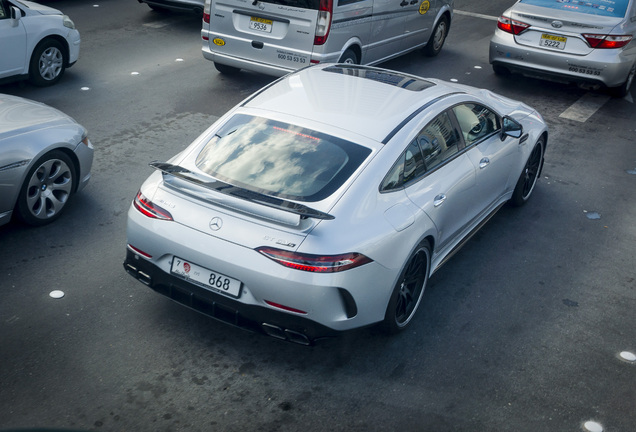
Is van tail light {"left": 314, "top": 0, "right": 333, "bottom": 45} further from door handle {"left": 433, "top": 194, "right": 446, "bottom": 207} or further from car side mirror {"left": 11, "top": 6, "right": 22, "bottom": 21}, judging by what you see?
door handle {"left": 433, "top": 194, "right": 446, "bottom": 207}

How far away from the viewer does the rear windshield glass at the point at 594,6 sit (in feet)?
34.3

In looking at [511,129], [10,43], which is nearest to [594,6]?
[511,129]

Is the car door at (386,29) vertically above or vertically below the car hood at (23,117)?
above

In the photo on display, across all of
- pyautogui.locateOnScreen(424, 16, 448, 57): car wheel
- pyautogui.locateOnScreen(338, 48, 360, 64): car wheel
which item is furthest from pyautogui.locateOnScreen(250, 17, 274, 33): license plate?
pyautogui.locateOnScreen(424, 16, 448, 57): car wheel

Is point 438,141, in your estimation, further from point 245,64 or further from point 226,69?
point 226,69

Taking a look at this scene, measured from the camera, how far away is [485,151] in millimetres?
6086

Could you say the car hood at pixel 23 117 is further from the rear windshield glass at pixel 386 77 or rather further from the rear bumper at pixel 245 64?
the rear bumper at pixel 245 64

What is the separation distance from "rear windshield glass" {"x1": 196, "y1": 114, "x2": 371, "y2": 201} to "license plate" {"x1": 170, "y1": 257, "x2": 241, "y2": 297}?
62cm

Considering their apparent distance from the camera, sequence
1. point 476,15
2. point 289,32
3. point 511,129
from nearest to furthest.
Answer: point 511,129 → point 289,32 → point 476,15

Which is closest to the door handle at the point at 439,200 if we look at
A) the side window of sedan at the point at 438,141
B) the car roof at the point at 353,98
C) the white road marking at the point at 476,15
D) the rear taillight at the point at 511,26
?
the side window of sedan at the point at 438,141

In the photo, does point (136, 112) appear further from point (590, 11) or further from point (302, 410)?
point (590, 11)

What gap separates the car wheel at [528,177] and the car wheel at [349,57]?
346 cm

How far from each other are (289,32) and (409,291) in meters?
5.30

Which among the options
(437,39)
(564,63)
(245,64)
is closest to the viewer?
(245,64)
